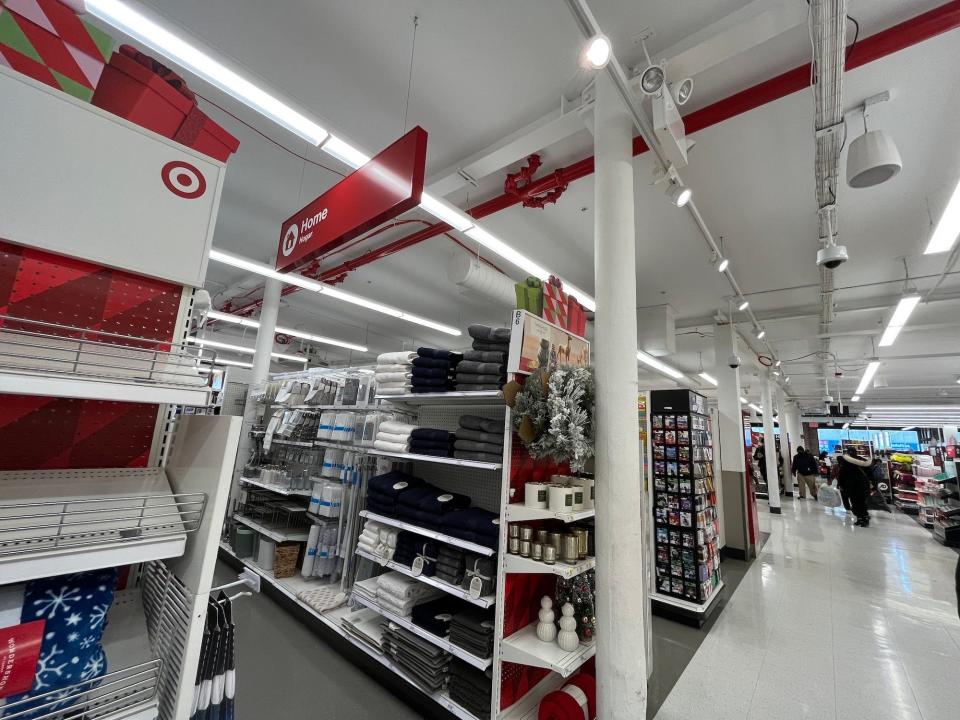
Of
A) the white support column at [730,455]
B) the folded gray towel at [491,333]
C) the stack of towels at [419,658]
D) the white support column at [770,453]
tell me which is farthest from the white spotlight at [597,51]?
the white support column at [770,453]

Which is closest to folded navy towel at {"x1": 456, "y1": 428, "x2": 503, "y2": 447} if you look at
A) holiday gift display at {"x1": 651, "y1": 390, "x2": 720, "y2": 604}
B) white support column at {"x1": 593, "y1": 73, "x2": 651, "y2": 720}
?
white support column at {"x1": 593, "y1": 73, "x2": 651, "y2": 720}

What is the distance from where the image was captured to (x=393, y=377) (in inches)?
138

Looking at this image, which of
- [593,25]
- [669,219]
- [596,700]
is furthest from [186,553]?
[669,219]

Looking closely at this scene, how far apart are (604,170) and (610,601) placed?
2855 mm

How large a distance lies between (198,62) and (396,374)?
2.41 m

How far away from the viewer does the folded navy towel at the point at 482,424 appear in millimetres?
2762

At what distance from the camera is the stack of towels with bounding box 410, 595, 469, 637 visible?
8.82 feet

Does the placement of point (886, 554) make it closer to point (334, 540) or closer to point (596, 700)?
point (596, 700)

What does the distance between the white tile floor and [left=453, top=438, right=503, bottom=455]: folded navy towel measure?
2.30 meters

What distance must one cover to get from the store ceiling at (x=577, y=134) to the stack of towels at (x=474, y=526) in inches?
116

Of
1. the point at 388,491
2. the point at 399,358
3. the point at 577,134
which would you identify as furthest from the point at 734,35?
the point at 388,491

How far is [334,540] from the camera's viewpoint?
4.31 meters

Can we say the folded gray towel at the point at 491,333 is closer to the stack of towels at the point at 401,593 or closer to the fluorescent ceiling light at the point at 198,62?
the fluorescent ceiling light at the point at 198,62

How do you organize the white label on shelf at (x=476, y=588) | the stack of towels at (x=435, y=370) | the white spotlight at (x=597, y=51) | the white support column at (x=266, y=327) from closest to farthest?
the white spotlight at (x=597, y=51), the white label on shelf at (x=476, y=588), the stack of towels at (x=435, y=370), the white support column at (x=266, y=327)
